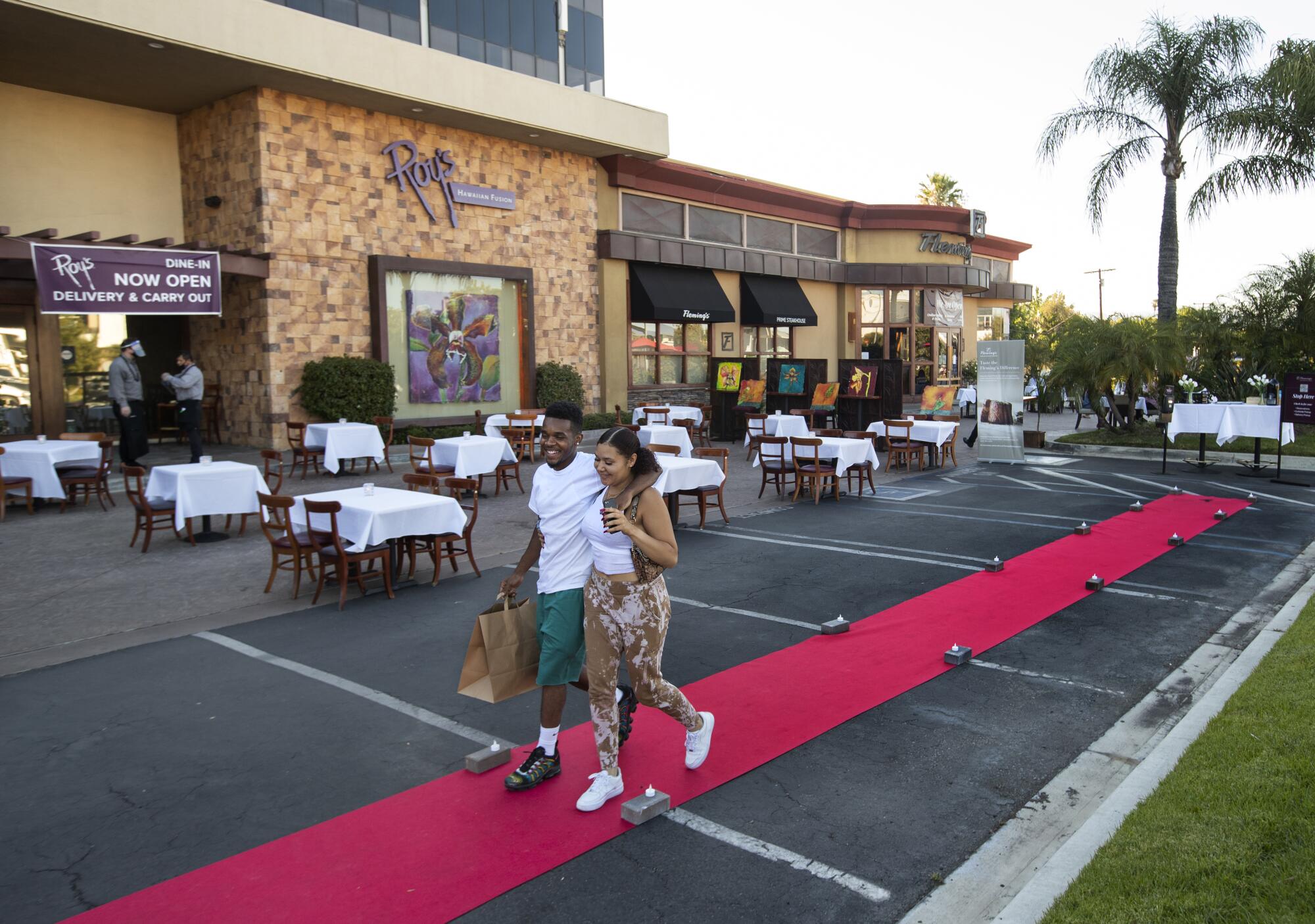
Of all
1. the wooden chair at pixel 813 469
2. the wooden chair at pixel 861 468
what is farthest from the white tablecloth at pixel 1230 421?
the wooden chair at pixel 813 469

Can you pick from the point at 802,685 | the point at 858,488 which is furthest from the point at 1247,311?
the point at 802,685

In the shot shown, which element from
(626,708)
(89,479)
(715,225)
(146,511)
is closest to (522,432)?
(89,479)

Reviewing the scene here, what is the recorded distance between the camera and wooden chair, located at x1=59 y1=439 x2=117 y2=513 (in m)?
12.7

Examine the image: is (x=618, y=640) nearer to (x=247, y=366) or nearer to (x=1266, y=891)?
(x=1266, y=891)

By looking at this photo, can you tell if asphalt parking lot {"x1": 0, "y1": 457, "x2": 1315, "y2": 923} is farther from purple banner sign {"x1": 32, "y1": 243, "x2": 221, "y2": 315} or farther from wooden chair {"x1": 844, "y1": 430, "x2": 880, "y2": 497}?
purple banner sign {"x1": 32, "y1": 243, "x2": 221, "y2": 315}

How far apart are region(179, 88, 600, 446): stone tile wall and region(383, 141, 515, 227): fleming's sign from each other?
0.52ft

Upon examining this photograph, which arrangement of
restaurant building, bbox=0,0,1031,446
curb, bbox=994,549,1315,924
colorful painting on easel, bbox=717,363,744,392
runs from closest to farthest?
curb, bbox=994,549,1315,924, restaurant building, bbox=0,0,1031,446, colorful painting on easel, bbox=717,363,744,392

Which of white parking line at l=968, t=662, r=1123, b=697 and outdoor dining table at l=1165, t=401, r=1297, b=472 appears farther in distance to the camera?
outdoor dining table at l=1165, t=401, r=1297, b=472

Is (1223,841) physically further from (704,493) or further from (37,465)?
(37,465)

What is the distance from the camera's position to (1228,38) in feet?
73.1

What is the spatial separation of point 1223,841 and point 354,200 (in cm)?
1872

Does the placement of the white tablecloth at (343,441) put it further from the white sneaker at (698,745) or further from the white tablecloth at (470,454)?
the white sneaker at (698,745)

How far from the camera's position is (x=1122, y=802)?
4242mm

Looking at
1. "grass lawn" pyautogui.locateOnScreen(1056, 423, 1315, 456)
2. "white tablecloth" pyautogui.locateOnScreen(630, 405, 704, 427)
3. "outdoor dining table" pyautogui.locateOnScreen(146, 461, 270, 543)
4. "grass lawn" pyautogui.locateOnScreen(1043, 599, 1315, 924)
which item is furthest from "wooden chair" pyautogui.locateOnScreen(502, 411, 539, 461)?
"grass lawn" pyautogui.locateOnScreen(1056, 423, 1315, 456)
